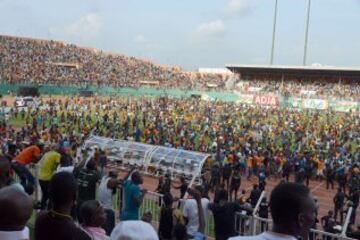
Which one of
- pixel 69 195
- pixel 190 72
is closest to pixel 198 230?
pixel 69 195

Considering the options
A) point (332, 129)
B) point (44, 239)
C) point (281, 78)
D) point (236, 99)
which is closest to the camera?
point (44, 239)

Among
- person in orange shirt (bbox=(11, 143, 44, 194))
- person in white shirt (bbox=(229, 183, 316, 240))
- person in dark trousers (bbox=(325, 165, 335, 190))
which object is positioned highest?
person in white shirt (bbox=(229, 183, 316, 240))

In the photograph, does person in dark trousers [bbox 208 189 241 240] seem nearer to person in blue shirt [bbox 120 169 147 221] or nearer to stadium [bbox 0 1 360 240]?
stadium [bbox 0 1 360 240]

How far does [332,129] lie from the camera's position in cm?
3372

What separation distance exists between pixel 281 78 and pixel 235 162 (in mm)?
49697

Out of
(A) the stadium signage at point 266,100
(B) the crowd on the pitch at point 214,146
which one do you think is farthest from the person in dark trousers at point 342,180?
(A) the stadium signage at point 266,100

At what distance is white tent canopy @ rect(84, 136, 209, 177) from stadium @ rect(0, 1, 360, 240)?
50 millimetres

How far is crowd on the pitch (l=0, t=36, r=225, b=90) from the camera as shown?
6028cm

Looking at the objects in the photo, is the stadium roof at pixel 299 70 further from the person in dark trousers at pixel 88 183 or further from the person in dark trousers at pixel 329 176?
the person in dark trousers at pixel 88 183

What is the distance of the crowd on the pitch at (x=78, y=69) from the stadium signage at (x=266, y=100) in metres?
13.2

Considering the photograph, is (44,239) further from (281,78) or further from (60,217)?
(281,78)

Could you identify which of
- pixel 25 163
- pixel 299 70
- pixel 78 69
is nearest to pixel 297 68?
pixel 299 70

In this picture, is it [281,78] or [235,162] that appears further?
[281,78]

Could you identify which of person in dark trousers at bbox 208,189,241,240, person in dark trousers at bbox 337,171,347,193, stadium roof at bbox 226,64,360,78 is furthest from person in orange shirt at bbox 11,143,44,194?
stadium roof at bbox 226,64,360,78
